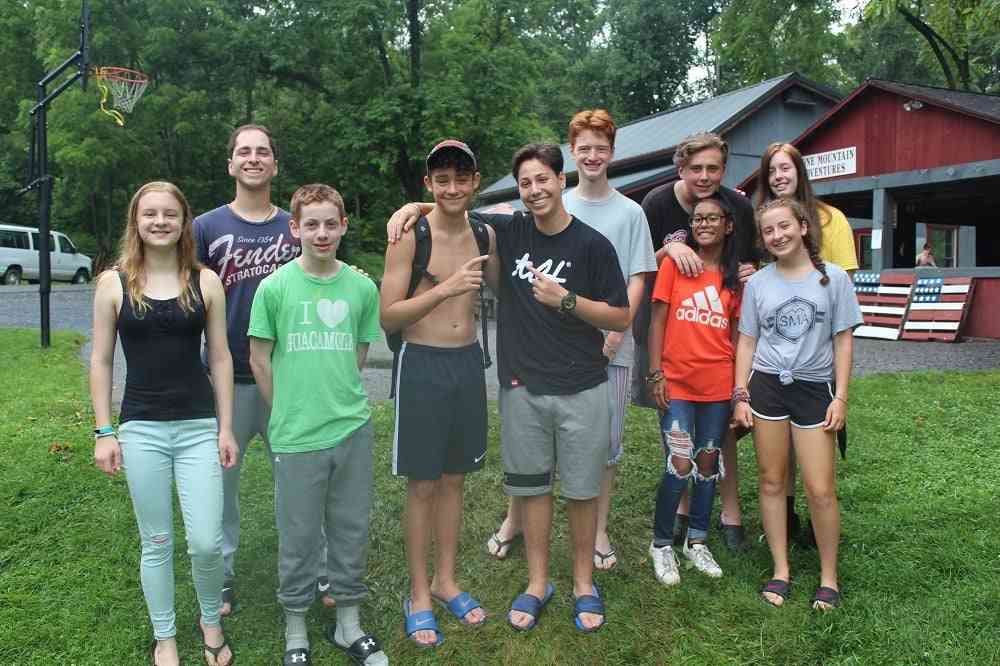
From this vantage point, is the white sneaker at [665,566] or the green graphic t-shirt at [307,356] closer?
the green graphic t-shirt at [307,356]

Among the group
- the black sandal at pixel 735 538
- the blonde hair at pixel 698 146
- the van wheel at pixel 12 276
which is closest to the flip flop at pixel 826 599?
the black sandal at pixel 735 538

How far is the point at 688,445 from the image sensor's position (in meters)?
3.70

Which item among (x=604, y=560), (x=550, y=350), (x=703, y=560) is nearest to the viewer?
(x=550, y=350)

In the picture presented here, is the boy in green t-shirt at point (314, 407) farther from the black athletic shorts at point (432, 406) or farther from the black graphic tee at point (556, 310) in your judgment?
the black graphic tee at point (556, 310)

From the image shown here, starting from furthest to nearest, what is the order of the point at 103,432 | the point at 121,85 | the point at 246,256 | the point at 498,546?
the point at 121,85 < the point at 498,546 < the point at 246,256 < the point at 103,432

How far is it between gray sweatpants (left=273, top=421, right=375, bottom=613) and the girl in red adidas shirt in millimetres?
1470

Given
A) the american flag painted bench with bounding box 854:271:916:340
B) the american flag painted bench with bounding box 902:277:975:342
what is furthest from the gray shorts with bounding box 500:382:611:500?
the american flag painted bench with bounding box 902:277:975:342

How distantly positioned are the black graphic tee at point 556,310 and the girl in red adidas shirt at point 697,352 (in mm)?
534

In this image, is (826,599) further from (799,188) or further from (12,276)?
(12,276)

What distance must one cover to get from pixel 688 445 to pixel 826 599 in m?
0.91

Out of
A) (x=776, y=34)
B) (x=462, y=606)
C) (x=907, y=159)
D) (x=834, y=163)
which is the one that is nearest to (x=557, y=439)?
(x=462, y=606)

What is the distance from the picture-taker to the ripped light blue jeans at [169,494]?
2924 mm

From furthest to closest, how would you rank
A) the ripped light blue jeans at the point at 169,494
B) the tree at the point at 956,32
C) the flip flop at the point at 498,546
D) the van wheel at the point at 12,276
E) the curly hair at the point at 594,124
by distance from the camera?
the van wheel at the point at 12,276 < the tree at the point at 956,32 < the flip flop at the point at 498,546 < the curly hair at the point at 594,124 < the ripped light blue jeans at the point at 169,494

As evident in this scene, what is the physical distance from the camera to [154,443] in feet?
9.61
